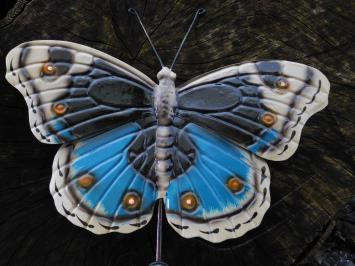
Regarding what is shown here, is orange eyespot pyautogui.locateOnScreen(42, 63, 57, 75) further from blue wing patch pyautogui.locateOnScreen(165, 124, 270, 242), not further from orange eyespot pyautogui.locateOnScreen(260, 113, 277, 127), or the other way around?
orange eyespot pyautogui.locateOnScreen(260, 113, 277, 127)

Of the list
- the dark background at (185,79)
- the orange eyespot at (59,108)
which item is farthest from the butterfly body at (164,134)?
the dark background at (185,79)

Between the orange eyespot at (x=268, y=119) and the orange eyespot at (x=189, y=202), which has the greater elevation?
the orange eyespot at (x=268, y=119)

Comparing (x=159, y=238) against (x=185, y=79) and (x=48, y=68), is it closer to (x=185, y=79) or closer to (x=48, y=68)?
(x=185, y=79)

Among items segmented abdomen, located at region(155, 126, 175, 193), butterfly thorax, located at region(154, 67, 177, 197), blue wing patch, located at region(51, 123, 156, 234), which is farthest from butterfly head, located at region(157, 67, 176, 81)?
blue wing patch, located at region(51, 123, 156, 234)

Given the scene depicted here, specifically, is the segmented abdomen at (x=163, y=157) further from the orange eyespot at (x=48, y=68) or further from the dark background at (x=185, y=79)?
the orange eyespot at (x=48, y=68)

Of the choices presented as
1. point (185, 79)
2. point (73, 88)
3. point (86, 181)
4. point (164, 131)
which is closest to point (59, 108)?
point (73, 88)

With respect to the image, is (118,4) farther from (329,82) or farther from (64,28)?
(329,82)

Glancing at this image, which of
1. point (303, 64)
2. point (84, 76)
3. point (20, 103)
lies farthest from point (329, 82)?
point (20, 103)

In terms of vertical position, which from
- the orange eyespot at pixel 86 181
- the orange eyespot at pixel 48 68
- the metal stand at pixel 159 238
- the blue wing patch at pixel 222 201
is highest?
the orange eyespot at pixel 48 68
